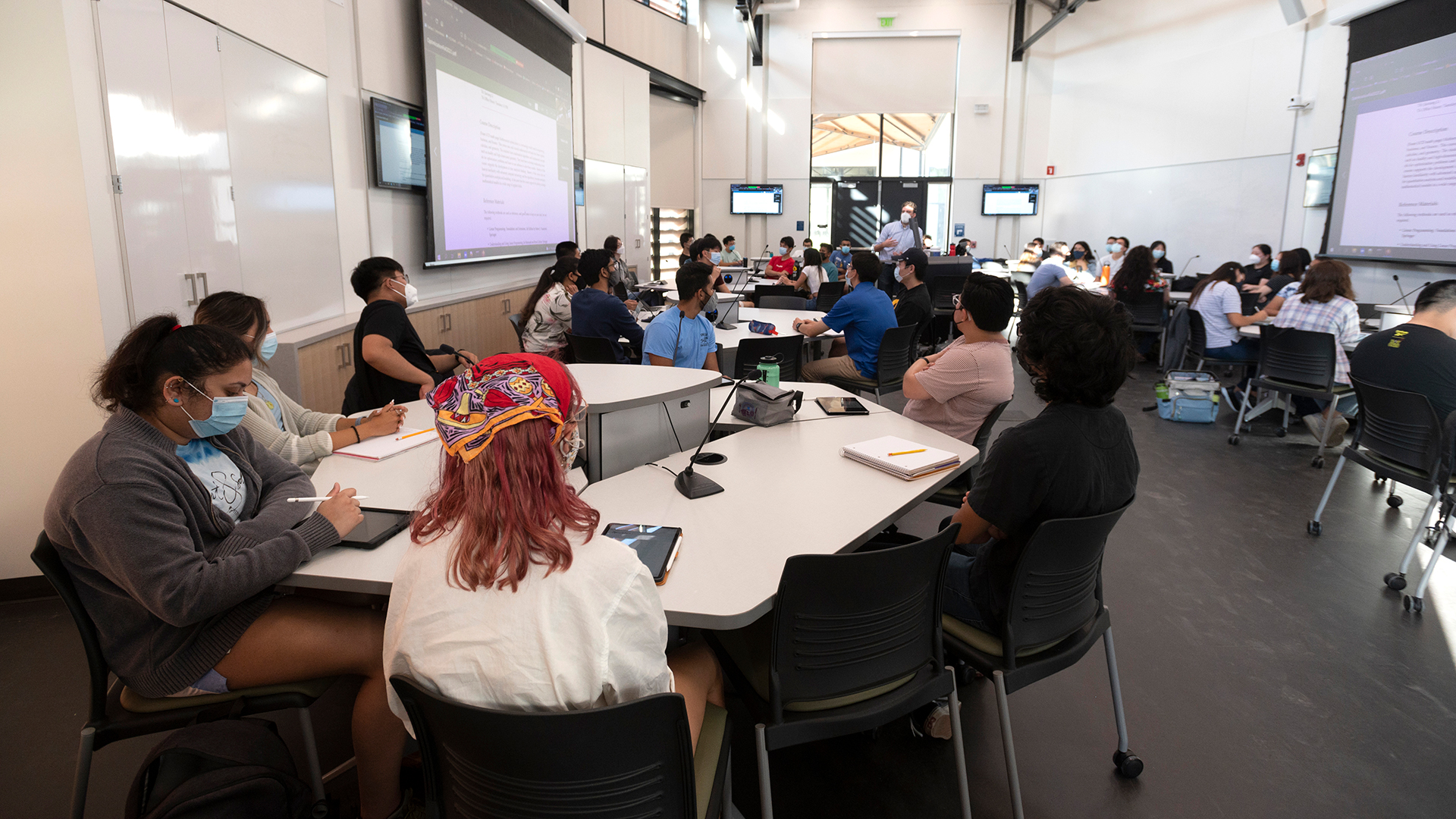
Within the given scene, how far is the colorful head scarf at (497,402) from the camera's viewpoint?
1167mm

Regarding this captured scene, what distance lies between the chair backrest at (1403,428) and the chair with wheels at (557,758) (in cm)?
343

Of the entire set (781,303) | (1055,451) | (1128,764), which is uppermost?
(781,303)

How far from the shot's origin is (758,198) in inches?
557

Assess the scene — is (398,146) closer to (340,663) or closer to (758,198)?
(340,663)

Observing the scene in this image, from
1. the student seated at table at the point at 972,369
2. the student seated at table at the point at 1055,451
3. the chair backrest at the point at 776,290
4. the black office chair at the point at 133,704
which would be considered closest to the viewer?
the black office chair at the point at 133,704

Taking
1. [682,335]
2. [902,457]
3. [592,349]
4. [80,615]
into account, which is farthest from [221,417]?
[592,349]

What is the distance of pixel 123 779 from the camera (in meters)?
2.08

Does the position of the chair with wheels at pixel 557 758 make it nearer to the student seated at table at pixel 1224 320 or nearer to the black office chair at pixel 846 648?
the black office chair at pixel 846 648

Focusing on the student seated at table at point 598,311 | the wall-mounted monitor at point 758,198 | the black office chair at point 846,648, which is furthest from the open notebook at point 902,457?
the wall-mounted monitor at point 758,198

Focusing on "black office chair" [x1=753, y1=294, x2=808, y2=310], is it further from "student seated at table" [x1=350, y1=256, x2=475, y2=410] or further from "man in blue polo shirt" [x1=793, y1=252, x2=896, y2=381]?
"student seated at table" [x1=350, y1=256, x2=475, y2=410]

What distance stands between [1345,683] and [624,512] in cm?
253

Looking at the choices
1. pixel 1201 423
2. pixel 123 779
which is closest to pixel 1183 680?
pixel 123 779

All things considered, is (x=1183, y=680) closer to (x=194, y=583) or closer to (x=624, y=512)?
(x=624, y=512)

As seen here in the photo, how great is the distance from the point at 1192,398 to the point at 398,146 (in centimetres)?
636
